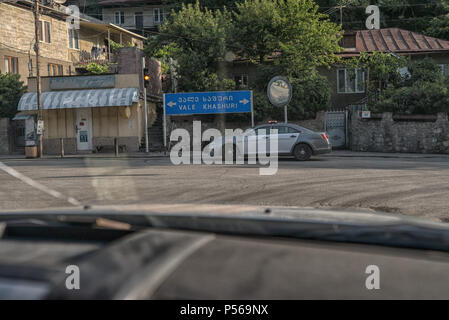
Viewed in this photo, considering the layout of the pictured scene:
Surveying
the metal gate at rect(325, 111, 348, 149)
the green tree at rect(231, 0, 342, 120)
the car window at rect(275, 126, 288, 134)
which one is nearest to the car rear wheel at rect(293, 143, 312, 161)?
the car window at rect(275, 126, 288, 134)

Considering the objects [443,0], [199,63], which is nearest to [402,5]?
[443,0]

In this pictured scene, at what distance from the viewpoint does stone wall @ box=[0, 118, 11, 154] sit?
30953mm

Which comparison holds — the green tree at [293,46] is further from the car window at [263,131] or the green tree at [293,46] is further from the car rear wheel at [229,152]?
the car rear wheel at [229,152]

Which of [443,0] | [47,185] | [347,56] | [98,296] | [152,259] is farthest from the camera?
[443,0]

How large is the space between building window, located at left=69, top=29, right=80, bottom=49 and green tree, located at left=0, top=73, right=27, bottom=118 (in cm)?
792

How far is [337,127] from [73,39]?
22.7 meters

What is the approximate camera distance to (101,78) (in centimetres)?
2970

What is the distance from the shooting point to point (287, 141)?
19141 millimetres

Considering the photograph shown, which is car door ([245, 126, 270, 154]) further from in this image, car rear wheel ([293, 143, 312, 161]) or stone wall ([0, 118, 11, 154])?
stone wall ([0, 118, 11, 154])

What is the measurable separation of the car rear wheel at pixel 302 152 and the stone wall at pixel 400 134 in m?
7.72

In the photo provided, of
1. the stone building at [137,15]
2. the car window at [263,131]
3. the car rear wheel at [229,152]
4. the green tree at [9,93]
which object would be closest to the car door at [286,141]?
the car window at [263,131]
